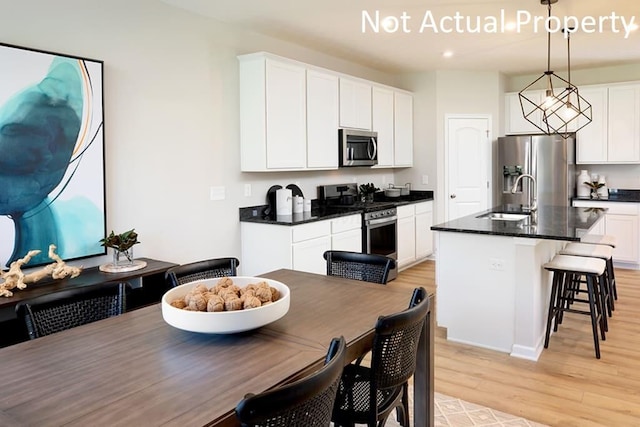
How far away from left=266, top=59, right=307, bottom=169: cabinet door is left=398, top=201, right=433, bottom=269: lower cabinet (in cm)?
181

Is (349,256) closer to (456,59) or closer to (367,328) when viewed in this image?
(367,328)

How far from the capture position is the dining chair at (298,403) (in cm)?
104

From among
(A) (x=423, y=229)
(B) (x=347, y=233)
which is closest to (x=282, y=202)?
(B) (x=347, y=233)

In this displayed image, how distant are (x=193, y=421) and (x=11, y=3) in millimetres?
2791

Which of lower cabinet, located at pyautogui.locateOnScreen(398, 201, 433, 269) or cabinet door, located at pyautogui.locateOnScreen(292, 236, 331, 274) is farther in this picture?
lower cabinet, located at pyautogui.locateOnScreen(398, 201, 433, 269)

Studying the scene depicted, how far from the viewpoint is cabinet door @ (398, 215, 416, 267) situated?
5.89m

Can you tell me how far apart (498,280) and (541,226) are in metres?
0.53

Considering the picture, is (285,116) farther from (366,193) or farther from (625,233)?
(625,233)

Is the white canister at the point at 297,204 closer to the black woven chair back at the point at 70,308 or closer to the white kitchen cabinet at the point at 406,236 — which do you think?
the white kitchen cabinet at the point at 406,236

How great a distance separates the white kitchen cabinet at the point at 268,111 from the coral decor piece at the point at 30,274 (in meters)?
1.88

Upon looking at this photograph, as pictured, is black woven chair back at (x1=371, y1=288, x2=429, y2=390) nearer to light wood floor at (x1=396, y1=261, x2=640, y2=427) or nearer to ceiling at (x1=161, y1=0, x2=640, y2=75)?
A: light wood floor at (x1=396, y1=261, x2=640, y2=427)

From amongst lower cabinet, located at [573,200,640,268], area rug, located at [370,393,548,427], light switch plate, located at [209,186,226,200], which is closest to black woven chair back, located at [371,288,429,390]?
area rug, located at [370,393,548,427]

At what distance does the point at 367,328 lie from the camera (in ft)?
5.75

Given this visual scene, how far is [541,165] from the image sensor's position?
6.17 m
